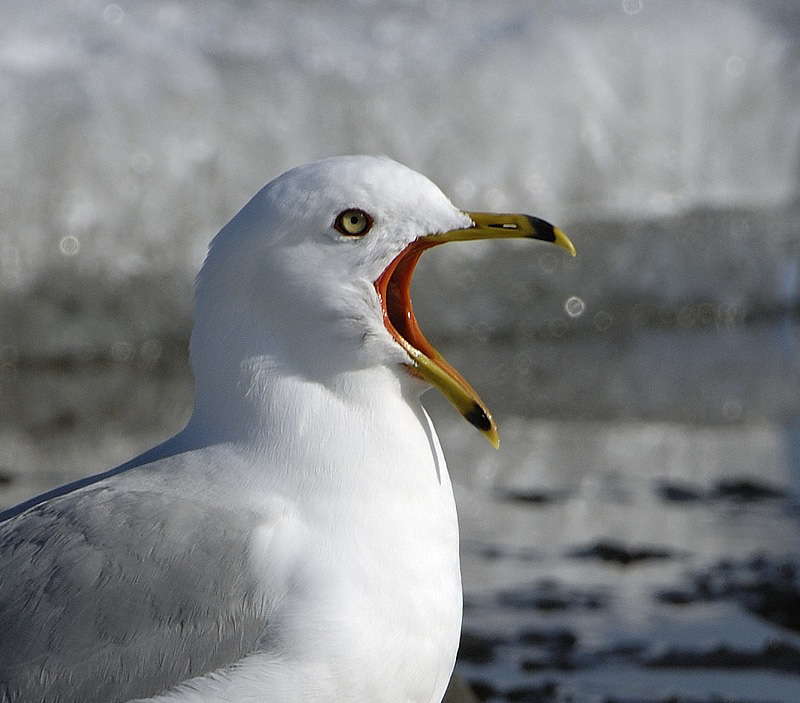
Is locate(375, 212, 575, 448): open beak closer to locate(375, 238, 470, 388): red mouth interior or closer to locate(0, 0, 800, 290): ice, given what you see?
locate(375, 238, 470, 388): red mouth interior

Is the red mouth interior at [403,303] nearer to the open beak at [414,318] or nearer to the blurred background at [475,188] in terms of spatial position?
the open beak at [414,318]

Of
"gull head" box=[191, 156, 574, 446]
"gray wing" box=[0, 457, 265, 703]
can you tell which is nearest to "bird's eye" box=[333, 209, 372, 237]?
"gull head" box=[191, 156, 574, 446]

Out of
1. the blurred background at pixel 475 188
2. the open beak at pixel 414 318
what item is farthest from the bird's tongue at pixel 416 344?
the blurred background at pixel 475 188

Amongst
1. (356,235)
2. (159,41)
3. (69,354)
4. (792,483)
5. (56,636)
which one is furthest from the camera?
(159,41)

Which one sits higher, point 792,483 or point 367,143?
point 367,143

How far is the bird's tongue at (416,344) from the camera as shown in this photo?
2.30 meters

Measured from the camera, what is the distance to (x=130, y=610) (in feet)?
7.08

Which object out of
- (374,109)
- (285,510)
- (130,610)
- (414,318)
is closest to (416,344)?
(414,318)

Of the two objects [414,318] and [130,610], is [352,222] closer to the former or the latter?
[414,318]

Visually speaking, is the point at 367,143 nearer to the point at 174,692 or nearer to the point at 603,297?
the point at 603,297

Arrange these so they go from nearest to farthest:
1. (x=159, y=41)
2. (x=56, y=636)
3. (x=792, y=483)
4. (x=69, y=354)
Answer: (x=56, y=636) < (x=792, y=483) < (x=69, y=354) < (x=159, y=41)

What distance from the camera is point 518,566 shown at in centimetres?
371

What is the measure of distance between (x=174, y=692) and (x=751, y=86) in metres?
5.30

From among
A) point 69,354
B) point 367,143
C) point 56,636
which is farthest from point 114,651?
point 367,143
